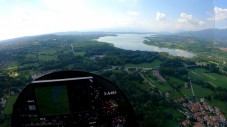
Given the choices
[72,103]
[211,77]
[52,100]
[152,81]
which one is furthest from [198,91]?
[52,100]

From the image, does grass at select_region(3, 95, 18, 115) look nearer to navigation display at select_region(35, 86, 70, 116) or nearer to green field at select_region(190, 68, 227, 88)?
navigation display at select_region(35, 86, 70, 116)

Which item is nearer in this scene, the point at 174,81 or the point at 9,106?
the point at 9,106

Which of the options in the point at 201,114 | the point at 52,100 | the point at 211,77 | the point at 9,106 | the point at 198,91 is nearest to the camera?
the point at 52,100

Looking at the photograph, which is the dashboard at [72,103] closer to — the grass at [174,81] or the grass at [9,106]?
the grass at [9,106]

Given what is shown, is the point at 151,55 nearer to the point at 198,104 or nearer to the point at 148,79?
the point at 148,79

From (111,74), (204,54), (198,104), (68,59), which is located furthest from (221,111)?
(204,54)

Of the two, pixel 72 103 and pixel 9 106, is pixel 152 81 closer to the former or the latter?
pixel 9 106

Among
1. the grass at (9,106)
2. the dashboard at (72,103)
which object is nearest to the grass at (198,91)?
the grass at (9,106)

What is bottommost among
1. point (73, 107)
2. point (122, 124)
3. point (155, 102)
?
point (155, 102)
